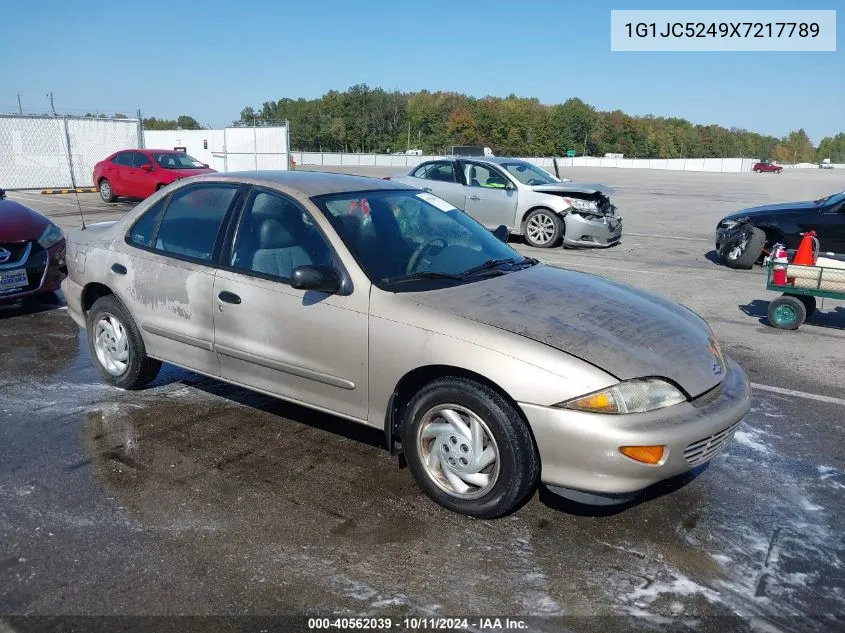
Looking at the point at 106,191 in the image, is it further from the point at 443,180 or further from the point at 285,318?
the point at 285,318

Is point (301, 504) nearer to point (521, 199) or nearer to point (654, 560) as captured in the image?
point (654, 560)

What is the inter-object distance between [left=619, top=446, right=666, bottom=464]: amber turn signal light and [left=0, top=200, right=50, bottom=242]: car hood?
251 inches

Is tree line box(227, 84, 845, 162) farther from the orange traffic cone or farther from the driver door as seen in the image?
the orange traffic cone

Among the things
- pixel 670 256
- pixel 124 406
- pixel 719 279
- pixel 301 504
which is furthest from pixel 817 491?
pixel 670 256

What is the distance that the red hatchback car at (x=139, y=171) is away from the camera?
19.5m

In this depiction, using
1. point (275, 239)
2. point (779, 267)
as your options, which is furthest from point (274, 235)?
point (779, 267)

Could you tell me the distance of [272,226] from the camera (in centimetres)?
417

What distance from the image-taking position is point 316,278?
11.9 feet

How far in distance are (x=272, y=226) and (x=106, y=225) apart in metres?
1.90

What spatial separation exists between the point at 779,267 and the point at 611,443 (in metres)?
4.96

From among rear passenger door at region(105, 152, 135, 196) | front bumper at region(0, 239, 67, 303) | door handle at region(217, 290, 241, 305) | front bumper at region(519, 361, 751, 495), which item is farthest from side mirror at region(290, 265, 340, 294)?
rear passenger door at region(105, 152, 135, 196)

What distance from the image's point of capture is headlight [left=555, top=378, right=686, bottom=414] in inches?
120

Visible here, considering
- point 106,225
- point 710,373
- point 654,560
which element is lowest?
point 654,560

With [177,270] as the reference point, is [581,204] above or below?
above
